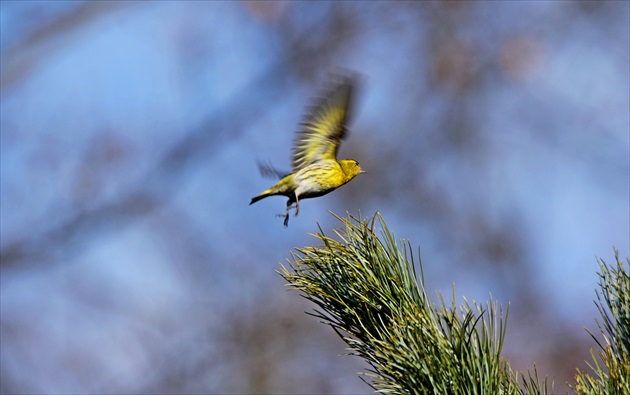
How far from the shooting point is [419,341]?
1.65 m

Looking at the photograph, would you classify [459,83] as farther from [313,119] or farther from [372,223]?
[372,223]

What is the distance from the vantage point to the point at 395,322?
174cm

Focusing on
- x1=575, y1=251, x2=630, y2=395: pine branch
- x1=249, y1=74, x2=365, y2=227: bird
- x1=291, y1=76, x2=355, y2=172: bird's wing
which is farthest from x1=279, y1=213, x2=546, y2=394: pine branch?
x1=291, y1=76, x2=355, y2=172: bird's wing

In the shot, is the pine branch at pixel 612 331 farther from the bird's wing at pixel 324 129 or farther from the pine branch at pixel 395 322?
the bird's wing at pixel 324 129

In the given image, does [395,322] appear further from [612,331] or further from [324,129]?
[324,129]

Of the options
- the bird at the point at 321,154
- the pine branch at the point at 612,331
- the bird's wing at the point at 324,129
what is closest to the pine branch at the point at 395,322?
the pine branch at the point at 612,331

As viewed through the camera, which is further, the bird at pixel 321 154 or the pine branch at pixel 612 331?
the bird at pixel 321 154

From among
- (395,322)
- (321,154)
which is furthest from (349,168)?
(395,322)

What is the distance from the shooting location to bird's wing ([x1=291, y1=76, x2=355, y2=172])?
3.95 metres

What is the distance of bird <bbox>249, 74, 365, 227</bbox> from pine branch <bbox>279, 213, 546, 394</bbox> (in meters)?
1.67

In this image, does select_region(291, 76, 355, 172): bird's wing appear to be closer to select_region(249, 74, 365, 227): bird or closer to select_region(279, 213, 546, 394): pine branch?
select_region(249, 74, 365, 227): bird

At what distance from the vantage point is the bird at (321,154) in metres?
3.68

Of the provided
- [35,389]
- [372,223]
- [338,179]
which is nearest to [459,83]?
[35,389]

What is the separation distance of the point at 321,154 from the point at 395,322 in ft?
7.57
